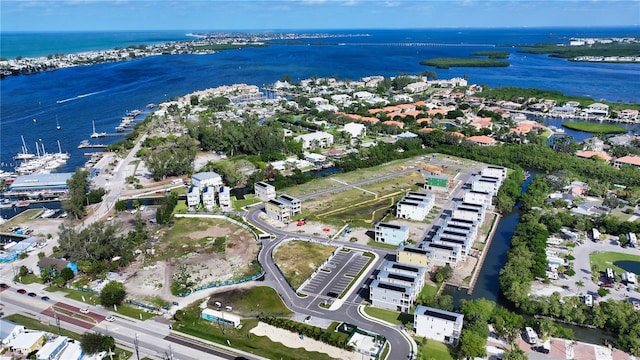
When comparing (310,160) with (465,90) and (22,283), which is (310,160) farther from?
(465,90)

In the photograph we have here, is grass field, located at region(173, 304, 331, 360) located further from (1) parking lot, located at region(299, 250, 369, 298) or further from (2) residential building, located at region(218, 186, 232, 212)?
(2) residential building, located at region(218, 186, 232, 212)

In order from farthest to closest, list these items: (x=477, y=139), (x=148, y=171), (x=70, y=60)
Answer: (x=70, y=60) < (x=477, y=139) < (x=148, y=171)

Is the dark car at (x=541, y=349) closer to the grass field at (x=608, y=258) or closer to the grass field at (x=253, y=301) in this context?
the grass field at (x=608, y=258)

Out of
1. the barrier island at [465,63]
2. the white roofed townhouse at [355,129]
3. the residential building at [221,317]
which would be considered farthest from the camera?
the barrier island at [465,63]

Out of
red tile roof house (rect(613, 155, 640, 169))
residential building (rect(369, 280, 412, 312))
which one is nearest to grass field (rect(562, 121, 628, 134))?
red tile roof house (rect(613, 155, 640, 169))

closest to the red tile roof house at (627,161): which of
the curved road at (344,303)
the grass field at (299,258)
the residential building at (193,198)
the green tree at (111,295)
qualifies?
the curved road at (344,303)

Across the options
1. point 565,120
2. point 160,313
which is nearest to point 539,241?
point 160,313

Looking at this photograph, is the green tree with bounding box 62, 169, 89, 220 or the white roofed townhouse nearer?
the green tree with bounding box 62, 169, 89, 220
